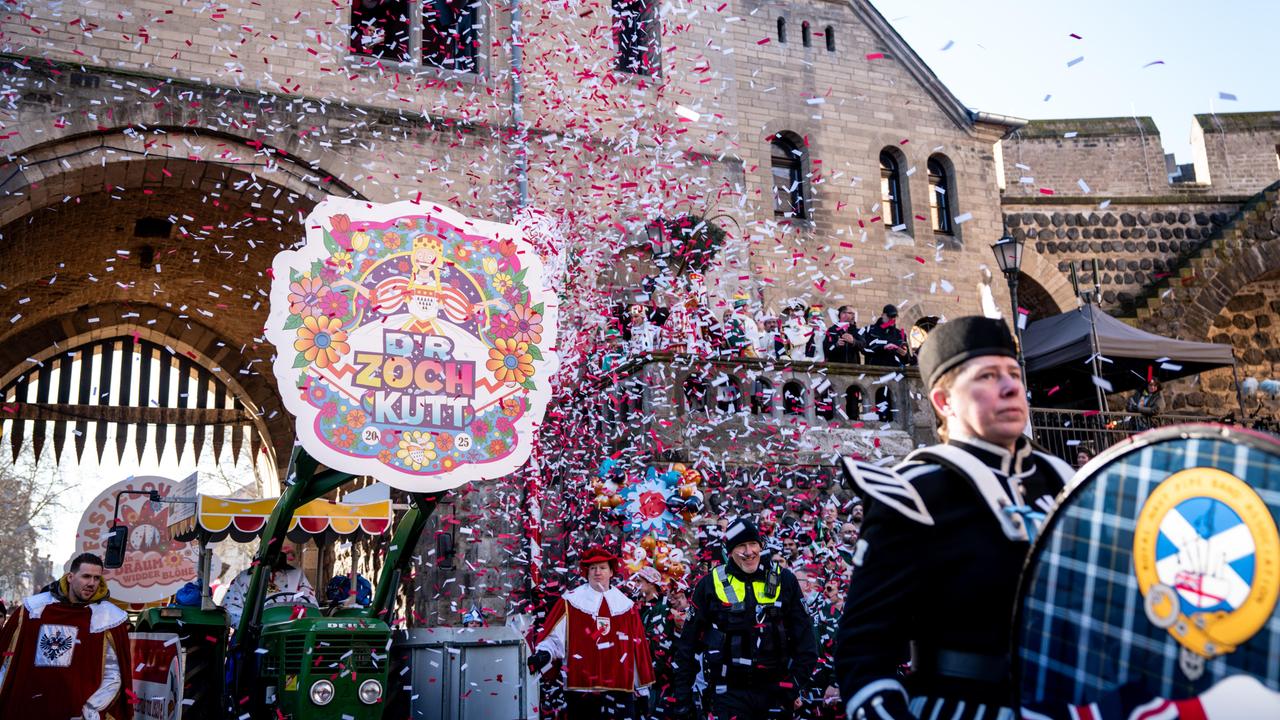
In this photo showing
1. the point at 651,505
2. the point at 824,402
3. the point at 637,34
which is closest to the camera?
the point at 651,505

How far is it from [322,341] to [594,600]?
282cm

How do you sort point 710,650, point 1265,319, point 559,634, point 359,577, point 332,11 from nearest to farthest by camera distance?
point 710,650, point 559,634, point 359,577, point 332,11, point 1265,319

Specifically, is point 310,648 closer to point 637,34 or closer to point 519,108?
point 519,108

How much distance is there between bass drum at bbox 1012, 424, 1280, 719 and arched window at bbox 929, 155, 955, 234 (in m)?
16.5

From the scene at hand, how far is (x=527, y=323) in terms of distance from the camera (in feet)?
24.1

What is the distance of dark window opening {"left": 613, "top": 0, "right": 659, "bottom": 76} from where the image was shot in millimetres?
16547

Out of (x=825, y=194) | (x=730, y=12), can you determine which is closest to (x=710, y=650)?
(x=825, y=194)

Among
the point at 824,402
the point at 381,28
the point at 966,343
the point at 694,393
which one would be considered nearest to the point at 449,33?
the point at 381,28

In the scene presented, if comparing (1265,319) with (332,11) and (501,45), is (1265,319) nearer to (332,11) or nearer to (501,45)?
(501,45)

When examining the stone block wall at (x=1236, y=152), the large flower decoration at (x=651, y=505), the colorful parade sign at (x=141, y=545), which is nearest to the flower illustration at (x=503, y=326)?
the large flower decoration at (x=651, y=505)

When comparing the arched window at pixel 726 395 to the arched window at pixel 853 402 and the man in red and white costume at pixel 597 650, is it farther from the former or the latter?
the man in red and white costume at pixel 597 650

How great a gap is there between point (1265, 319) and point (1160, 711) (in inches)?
847

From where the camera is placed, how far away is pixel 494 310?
7.23 meters

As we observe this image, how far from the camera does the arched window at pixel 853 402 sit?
13.1 m
